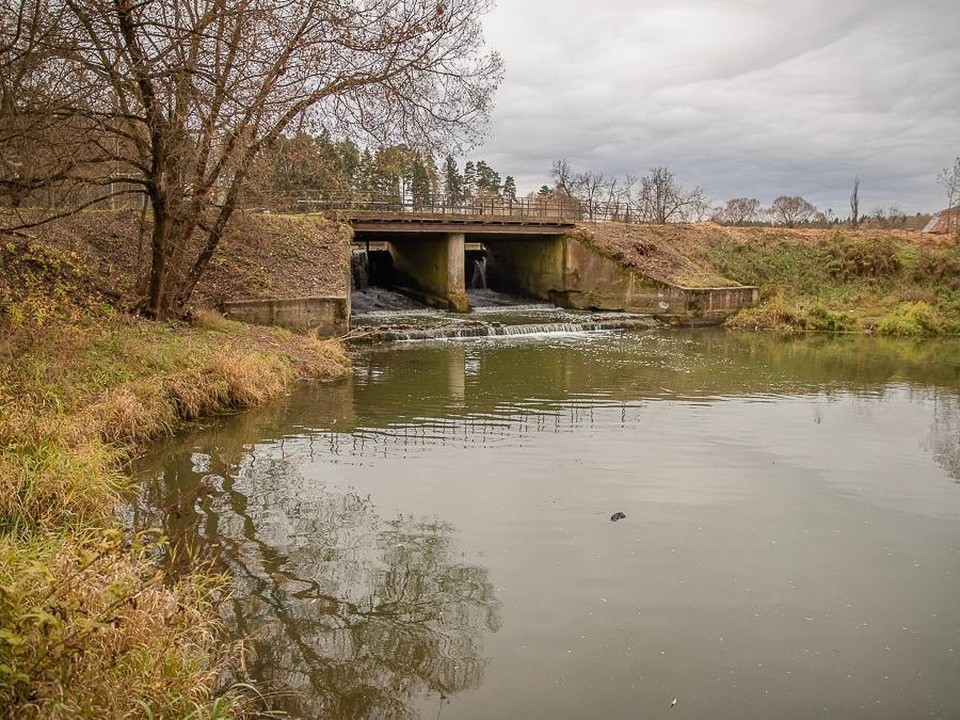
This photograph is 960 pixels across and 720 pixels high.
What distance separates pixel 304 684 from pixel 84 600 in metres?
1.44

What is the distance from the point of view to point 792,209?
194ft

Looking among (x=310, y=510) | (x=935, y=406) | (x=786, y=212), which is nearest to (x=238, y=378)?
(x=310, y=510)

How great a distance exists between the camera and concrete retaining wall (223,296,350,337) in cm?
1942

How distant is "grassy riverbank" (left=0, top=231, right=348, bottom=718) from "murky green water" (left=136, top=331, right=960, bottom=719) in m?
0.58

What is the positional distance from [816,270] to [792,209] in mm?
28826

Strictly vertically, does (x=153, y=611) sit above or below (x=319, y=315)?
below

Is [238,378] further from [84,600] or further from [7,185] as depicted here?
[84,600]

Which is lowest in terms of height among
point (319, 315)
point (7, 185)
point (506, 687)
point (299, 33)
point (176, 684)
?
point (506, 687)

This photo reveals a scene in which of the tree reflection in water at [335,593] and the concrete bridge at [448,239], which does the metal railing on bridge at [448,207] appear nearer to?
the concrete bridge at [448,239]

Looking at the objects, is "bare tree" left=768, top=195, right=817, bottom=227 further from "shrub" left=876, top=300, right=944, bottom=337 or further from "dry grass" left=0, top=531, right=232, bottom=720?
"dry grass" left=0, top=531, right=232, bottom=720

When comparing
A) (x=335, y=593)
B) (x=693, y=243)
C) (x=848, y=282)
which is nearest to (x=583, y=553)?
(x=335, y=593)

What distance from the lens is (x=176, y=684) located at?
4.21 metres

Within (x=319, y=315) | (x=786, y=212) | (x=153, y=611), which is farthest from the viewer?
(x=786, y=212)

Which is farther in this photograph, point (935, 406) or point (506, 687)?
point (935, 406)
